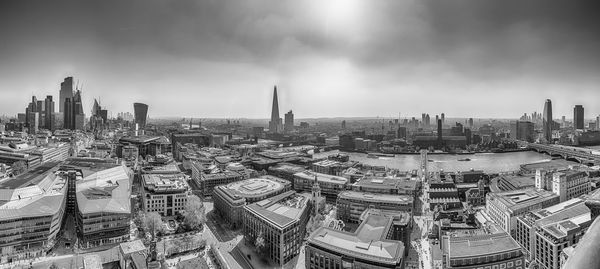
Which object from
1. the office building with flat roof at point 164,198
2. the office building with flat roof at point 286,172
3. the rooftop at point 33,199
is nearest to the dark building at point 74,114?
the rooftop at point 33,199

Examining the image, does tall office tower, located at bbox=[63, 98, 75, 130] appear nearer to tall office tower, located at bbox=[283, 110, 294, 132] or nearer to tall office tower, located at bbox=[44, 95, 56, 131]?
tall office tower, located at bbox=[44, 95, 56, 131]

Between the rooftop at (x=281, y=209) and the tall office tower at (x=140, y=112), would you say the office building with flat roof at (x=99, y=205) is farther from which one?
the tall office tower at (x=140, y=112)

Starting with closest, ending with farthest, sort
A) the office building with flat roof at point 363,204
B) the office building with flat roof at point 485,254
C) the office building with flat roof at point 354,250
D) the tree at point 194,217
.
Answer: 1. the office building with flat roof at point 354,250
2. the office building with flat roof at point 485,254
3. the tree at point 194,217
4. the office building with flat roof at point 363,204

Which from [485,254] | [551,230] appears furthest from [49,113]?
[551,230]

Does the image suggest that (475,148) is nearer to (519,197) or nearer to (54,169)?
(519,197)

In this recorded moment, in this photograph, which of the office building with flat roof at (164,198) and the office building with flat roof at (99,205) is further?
the office building with flat roof at (164,198)

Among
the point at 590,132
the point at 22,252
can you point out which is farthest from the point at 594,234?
the point at 590,132
